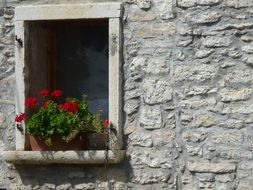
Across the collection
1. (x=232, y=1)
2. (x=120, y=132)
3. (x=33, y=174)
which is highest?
(x=232, y=1)

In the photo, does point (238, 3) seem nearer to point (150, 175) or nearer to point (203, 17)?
point (203, 17)

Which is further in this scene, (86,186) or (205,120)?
(86,186)

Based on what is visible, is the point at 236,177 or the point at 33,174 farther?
the point at 33,174

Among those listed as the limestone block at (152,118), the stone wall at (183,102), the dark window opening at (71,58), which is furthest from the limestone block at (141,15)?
the limestone block at (152,118)

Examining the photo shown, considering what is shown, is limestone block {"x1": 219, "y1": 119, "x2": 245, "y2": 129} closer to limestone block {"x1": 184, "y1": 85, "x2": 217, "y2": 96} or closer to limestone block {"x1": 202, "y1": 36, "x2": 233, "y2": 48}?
limestone block {"x1": 184, "y1": 85, "x2": 217, "y2": 96}

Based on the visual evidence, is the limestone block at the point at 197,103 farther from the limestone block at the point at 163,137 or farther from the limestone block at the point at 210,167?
the limestone block at the point at 210,167

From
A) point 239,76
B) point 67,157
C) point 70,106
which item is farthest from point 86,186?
point 239,76

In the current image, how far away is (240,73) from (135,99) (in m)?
0.83

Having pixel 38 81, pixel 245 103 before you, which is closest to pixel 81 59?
pixel 38 81

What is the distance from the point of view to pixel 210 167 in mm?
5945

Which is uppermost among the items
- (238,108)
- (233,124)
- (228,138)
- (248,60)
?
(248,60)

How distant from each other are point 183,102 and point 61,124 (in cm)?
93

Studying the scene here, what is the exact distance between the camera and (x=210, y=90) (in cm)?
598

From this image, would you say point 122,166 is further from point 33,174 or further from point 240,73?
point 240,73
